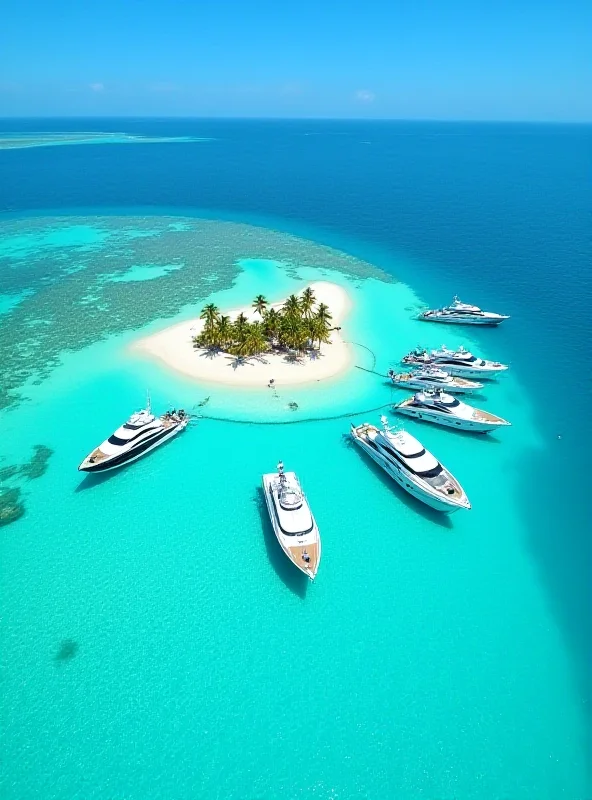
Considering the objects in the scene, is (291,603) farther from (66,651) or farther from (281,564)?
(66,651)

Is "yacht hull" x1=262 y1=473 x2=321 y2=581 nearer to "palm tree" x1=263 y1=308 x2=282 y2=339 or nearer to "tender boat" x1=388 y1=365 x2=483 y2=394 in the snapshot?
"tender boat" x1=388 y1=365 x2=483 y2=394

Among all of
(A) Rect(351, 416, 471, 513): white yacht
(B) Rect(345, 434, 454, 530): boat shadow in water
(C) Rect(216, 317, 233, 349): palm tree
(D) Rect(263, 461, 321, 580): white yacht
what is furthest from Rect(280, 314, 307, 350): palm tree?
(D) Rect(263, 461, 321, 580): white yacht

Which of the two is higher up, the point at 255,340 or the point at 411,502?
the point at 255,340

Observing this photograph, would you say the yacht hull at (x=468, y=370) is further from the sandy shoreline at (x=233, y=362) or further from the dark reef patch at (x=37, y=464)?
the dark reef patch at (x=37, y=464)

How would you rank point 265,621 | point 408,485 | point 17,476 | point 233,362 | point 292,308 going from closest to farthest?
1. point 265,621
2. point 408,485
3. point 17,476
4. point 233,362
5. point 292,308

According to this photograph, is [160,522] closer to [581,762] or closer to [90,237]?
[581,762]

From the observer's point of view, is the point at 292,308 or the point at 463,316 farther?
the point at 463,316

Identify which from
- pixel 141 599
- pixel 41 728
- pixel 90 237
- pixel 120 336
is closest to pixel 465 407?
pixel 141 599

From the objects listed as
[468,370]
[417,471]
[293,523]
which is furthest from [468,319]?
[293,523]
